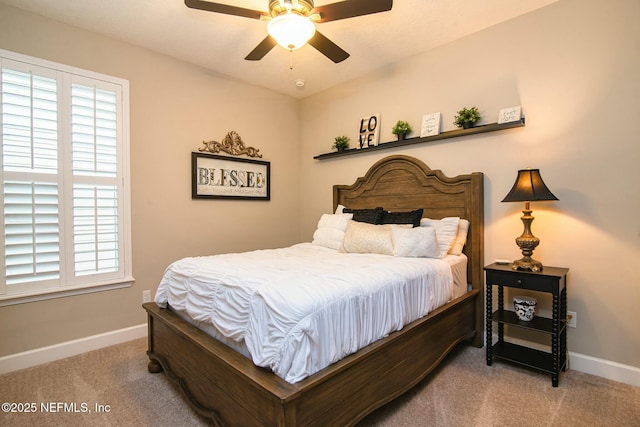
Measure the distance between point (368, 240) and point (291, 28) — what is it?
169cm

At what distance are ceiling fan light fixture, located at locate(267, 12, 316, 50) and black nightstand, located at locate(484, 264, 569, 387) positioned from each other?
2.17 m

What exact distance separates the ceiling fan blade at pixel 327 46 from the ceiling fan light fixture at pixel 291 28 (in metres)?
0.20

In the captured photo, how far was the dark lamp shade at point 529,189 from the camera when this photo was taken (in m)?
2.25

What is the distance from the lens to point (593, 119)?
2301mm

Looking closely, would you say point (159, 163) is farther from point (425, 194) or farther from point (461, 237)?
point (461, 237)

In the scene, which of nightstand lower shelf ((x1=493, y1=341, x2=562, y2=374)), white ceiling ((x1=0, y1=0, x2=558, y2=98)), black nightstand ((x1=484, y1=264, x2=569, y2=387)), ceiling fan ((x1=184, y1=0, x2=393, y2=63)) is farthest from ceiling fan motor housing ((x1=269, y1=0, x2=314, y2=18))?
nightstand lower shelf ((x1=493, y1=341, x2=562, y2=374))

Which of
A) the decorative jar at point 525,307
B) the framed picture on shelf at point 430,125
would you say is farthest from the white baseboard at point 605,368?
the framed picture on shelf at point 430,125

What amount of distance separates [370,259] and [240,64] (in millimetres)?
2539

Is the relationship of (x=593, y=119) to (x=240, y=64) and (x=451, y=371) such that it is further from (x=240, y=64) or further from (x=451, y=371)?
(x=240, y=64)

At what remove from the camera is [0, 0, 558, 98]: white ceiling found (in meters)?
2.45

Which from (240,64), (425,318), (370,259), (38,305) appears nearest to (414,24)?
(240,64)

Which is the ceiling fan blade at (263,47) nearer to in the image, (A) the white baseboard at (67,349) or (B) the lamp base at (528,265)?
(B) the lamp base at (528,265)

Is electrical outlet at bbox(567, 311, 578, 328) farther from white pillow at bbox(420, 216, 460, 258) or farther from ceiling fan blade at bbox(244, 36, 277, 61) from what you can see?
ceiling fan blade at bbox(244, 36, 277, 61)

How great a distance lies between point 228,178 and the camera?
146 inches
